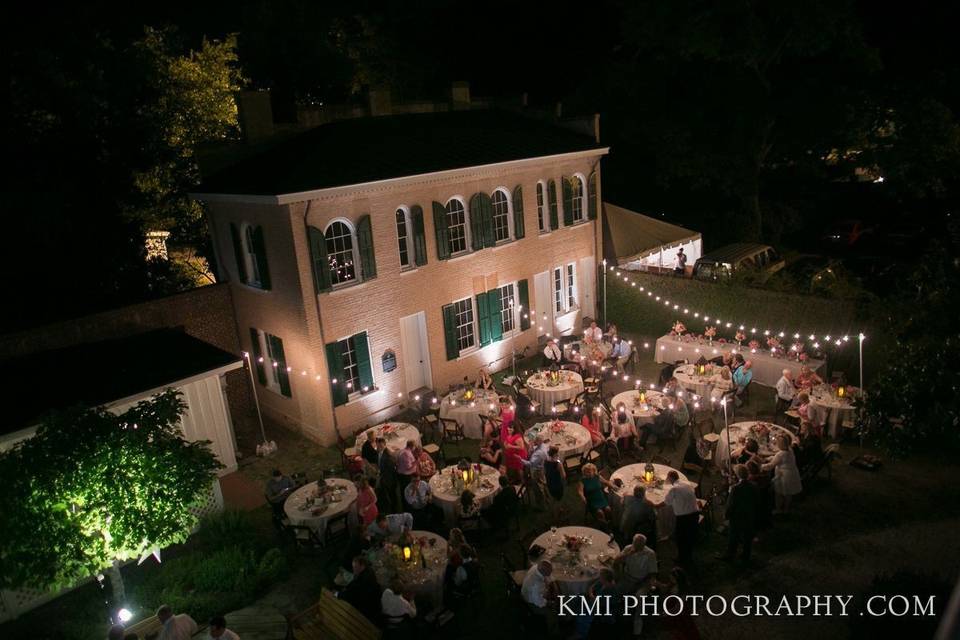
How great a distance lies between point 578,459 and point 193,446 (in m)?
7.35

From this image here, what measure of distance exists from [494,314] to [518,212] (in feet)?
10.2

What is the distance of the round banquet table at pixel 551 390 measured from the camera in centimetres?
1703

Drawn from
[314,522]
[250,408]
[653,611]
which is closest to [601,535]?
[653,611]

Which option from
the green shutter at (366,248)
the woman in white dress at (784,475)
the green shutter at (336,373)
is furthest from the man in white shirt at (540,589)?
the green shutter at (366,248)

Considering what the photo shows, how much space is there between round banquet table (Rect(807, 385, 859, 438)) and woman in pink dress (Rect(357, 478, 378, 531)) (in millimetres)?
9400

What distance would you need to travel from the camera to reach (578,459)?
13812 mm

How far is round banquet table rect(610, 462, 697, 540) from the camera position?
11.6 m

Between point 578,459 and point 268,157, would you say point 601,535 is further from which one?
point 268,157

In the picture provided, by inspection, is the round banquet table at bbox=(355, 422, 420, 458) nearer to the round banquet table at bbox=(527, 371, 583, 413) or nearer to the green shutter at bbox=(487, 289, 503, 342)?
the round banquet table at bbox=(527, 371, 583, 413)

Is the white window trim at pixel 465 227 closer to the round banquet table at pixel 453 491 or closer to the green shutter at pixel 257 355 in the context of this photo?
the green shutter at pixel 257 355

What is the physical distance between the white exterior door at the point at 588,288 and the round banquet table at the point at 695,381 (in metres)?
6.64

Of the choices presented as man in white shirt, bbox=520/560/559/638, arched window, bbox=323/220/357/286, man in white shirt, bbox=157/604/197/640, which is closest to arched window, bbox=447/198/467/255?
arched window, bbox=323/220/357/286

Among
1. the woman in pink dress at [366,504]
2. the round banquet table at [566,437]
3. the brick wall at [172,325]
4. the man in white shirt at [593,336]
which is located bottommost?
the man in white shirt at [593,336]

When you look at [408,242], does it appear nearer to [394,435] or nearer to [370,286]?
[370,286]
